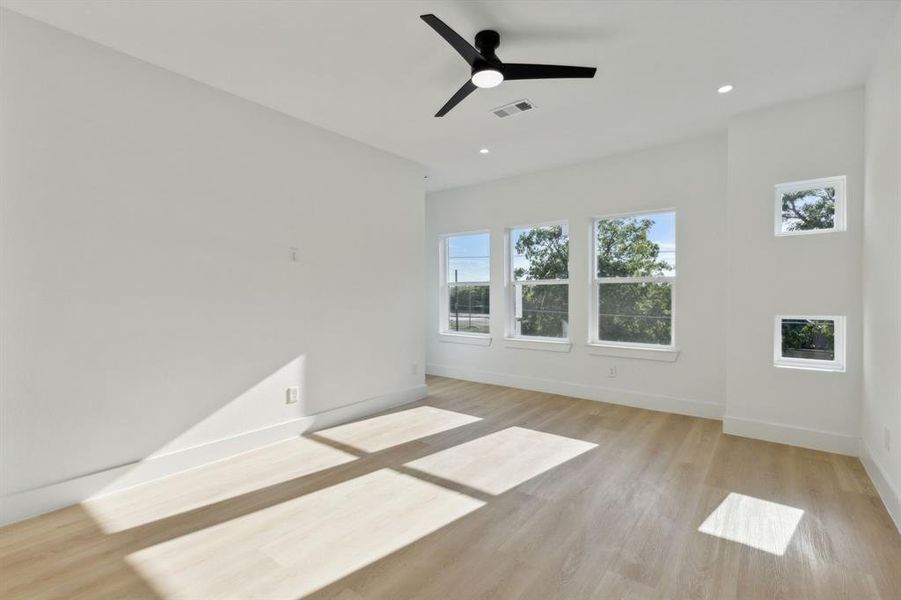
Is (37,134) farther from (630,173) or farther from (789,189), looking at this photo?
(789,189)

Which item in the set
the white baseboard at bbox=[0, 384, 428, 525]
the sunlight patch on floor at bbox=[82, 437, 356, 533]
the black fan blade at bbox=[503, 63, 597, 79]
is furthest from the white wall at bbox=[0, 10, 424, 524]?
the black fan blade at bbox=[503, 63, 597, 79]

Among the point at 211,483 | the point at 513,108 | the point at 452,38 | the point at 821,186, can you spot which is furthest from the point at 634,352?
the point at 211,483

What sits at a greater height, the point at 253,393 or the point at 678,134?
the point at 678,134

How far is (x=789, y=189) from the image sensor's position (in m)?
3.43

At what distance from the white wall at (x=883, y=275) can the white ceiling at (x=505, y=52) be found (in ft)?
1.06

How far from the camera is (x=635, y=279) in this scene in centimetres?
460

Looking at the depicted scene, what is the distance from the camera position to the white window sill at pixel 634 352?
170 inches

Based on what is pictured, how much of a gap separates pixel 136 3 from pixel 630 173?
4436mm

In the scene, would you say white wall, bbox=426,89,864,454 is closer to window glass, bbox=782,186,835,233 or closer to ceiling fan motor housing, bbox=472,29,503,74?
window glass, bbox=782,186,835,233

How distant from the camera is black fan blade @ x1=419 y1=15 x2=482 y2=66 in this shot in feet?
6.53

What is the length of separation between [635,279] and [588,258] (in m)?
0.59

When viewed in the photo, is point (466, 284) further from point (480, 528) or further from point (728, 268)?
point (480, 528)

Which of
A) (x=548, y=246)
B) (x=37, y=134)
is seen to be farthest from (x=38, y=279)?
(x=548, y=246)

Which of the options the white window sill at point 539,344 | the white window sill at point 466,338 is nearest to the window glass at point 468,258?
the white window sill at point 466,338
